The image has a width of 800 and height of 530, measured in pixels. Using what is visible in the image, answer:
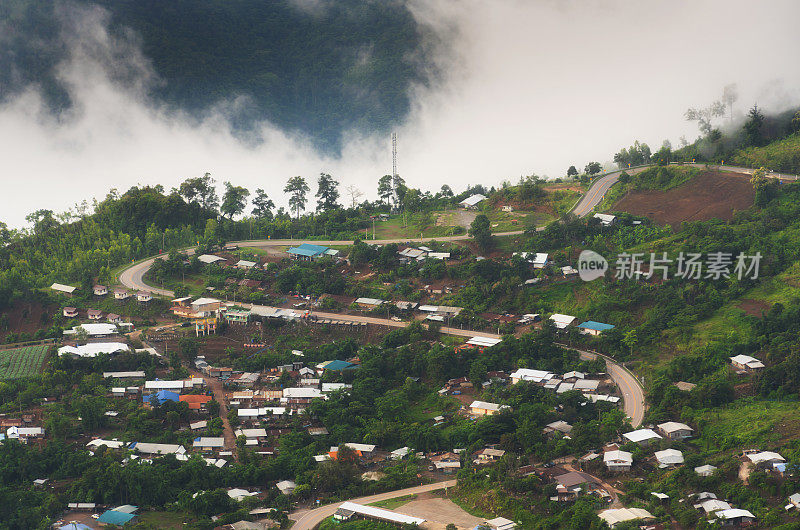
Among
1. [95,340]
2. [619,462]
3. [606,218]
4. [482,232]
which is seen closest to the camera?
[619,462]

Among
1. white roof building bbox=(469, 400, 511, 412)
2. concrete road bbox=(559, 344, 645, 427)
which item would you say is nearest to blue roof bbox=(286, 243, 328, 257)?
concrete road bbox=(559, 344, 645, 427)

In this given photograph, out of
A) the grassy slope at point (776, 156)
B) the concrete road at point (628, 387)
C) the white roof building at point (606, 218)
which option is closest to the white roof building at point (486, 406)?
the concrete road at point (628, 387)

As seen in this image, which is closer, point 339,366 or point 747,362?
point 747,362

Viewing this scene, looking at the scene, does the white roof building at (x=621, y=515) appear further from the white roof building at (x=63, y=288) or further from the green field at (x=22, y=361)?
the white roof building at (x=63, y=288)

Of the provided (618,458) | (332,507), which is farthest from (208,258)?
(618,458)

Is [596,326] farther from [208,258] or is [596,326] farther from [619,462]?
[208,258]

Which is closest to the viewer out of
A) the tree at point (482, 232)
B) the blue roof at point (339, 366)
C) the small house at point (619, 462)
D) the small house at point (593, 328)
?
the small house at point (619, 462)
